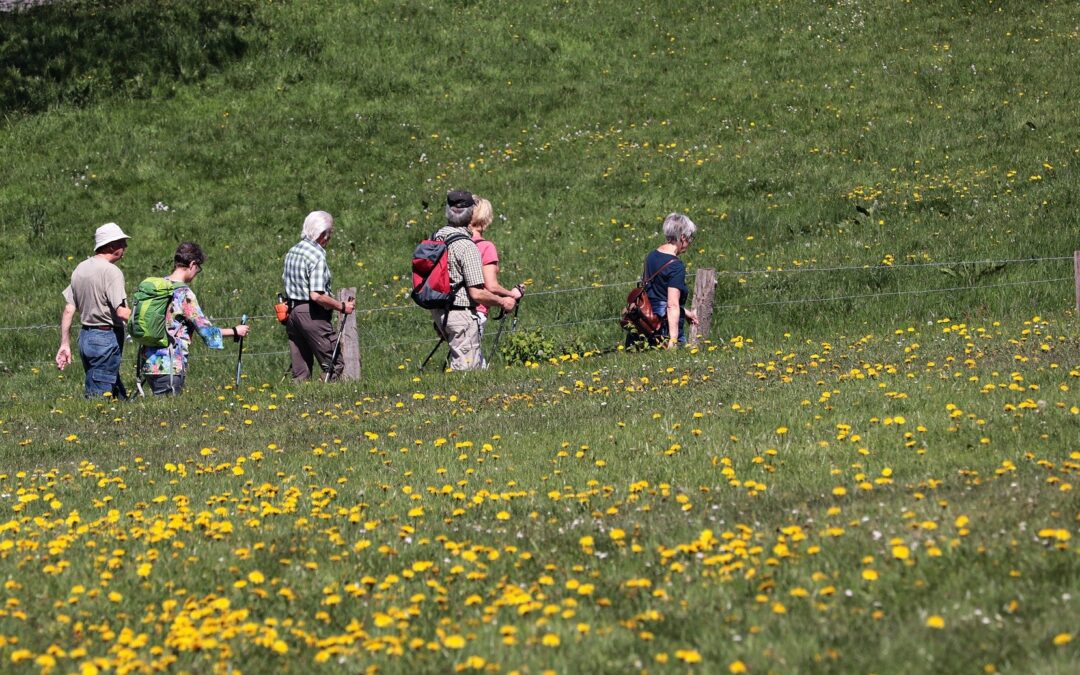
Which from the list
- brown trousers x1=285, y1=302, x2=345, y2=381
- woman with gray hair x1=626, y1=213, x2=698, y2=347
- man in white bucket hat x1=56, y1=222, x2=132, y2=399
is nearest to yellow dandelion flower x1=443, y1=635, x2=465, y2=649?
brown trousers x1=285, y1=302, x2=345, y2=381

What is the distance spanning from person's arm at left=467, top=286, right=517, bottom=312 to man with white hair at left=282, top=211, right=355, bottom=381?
1394 millimetres

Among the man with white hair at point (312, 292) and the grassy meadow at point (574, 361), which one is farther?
the man with white hair at point (312, 292)

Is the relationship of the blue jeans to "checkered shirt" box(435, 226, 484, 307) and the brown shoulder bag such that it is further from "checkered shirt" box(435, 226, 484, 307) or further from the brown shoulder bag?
the brown shoulder bag

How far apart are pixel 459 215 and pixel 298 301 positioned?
1853mm

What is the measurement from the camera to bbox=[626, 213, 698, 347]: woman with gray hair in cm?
1310

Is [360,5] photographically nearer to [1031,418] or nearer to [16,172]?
[16,172]

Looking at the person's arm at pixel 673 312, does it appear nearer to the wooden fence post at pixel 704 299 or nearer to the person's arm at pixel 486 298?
the wooden fence post at pixel 704 299

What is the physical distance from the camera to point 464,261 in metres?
11.7

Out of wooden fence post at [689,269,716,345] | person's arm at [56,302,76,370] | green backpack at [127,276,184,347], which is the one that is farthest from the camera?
wooden fence post at [689,269,716,345]

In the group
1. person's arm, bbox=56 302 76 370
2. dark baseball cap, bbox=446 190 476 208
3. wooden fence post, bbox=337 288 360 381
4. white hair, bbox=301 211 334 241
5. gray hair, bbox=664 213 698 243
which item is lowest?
wooden fence post, bbox=337 288 360 381

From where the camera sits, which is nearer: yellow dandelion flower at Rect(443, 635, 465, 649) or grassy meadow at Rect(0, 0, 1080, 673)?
yellow dandelion flower at Rect(443, 635, 465, 649)

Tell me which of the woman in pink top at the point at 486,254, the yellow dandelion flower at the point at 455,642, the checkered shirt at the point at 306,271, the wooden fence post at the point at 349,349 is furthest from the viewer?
the wooden fence post at the point at 349,349

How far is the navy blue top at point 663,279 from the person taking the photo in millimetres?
13234

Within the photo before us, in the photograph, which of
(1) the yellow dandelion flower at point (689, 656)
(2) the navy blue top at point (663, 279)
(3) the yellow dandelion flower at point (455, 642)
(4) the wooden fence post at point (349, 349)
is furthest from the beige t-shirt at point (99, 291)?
(1) the yellow dandelion flower at point (689, 656)
